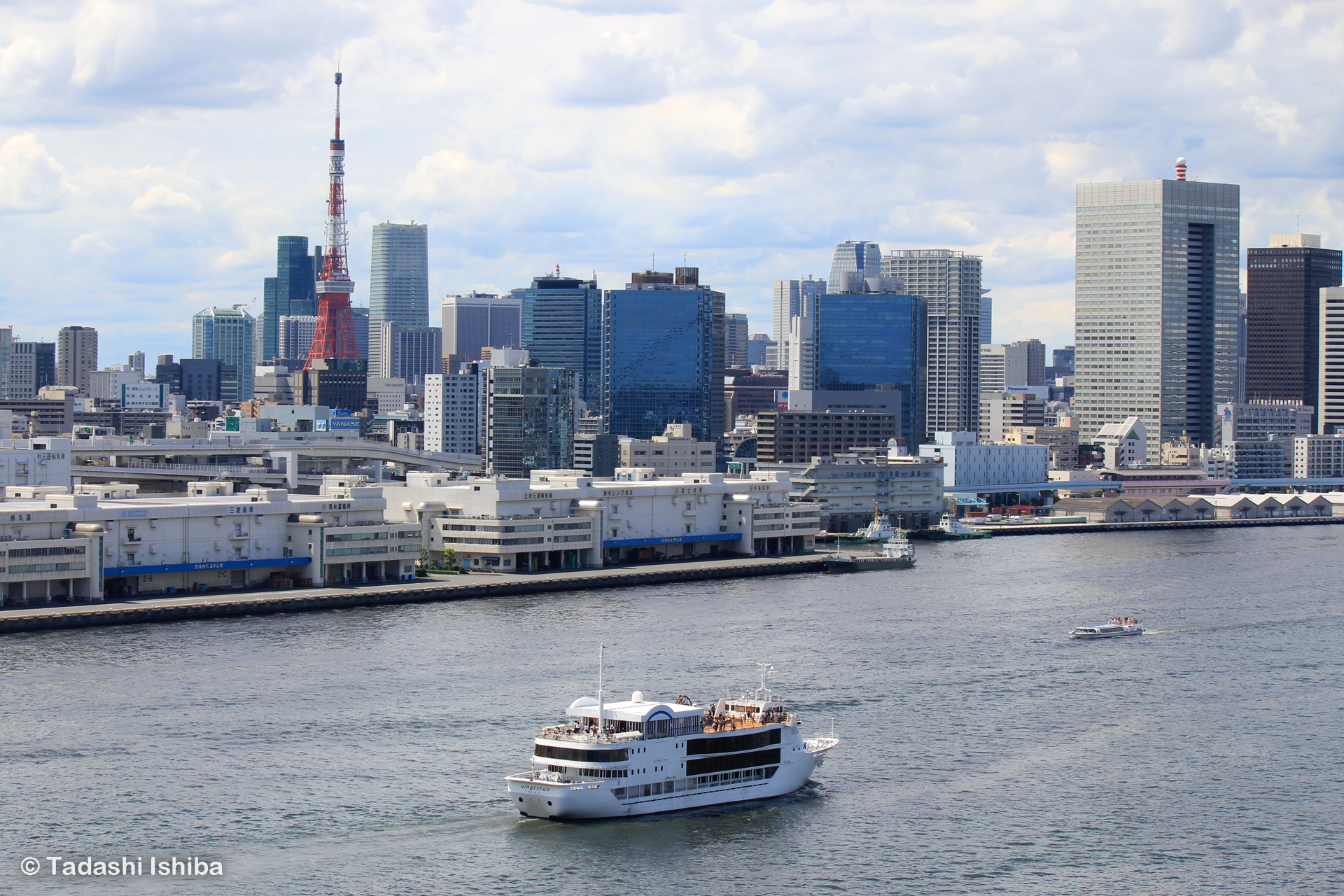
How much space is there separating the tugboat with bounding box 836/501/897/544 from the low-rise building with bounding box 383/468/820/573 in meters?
5.38

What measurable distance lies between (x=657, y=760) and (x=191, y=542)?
34900 mm

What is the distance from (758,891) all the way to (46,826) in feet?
41.0

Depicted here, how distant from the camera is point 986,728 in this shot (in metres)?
38.9

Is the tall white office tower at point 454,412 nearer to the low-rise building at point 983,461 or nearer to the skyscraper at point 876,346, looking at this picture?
the skyscraper at point 876,346

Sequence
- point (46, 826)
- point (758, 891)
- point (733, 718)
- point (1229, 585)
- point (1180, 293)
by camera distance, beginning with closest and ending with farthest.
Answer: point (758, 891)
point (46, 826)
point (733, 718)
point (1229, 585)
point (1180, 293)

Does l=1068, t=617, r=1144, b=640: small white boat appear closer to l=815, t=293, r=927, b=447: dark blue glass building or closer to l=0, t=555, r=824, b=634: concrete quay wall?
l=0, t=555, r=824, b=634: concrete quay wall

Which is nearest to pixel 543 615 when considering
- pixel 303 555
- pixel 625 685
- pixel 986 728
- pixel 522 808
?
pixel 303 555

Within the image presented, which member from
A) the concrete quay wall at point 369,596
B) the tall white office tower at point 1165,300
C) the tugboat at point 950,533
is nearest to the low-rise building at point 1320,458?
the tall white office tower at point 1165,300

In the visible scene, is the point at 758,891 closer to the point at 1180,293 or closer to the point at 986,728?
the point at 986,728

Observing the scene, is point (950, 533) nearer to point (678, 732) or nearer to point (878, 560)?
point (878, 560)

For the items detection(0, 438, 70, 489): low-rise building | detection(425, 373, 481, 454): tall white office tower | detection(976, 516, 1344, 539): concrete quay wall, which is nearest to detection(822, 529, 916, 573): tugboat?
detection(976, 516, 1344, 539): concrete quay wall

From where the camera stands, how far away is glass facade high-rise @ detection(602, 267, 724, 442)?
168250 millimetres

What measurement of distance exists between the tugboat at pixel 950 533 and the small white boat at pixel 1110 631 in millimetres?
46222

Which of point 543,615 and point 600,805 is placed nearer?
point 600,805
